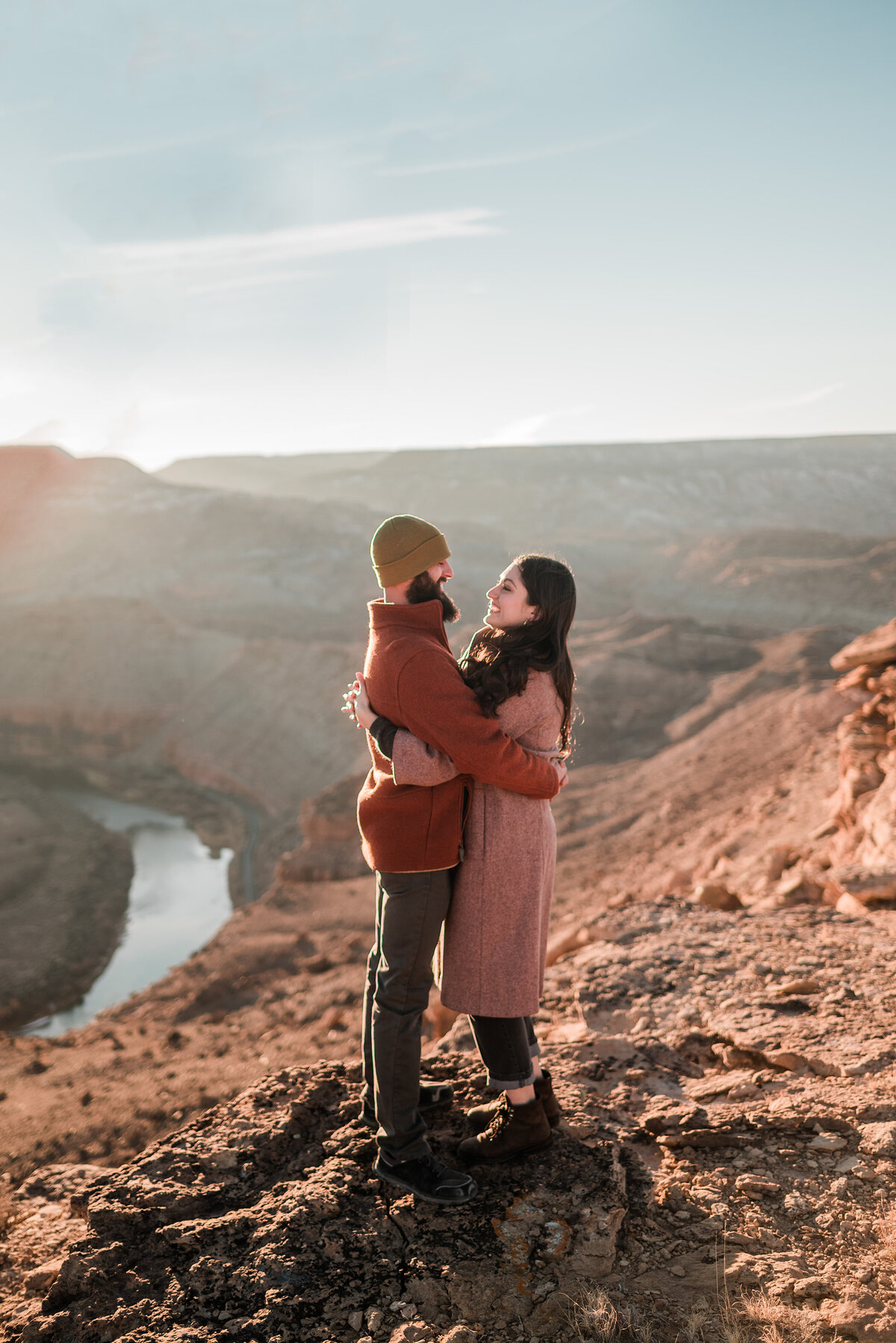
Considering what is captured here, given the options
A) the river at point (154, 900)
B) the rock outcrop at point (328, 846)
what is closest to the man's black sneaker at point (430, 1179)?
the rock outcrop at point (328, 846)

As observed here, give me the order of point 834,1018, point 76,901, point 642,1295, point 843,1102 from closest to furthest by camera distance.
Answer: point 642,1295
point 843,1102
point 834,1018
point 76,901

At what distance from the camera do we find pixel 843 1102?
293 cm

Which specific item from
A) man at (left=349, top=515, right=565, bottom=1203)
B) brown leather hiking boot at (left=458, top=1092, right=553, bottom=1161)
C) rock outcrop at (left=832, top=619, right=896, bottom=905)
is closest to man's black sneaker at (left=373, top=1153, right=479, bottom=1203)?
man at (left=349, top=515, right=565, bottom=1203)

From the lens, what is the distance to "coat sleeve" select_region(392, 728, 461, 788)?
247 centimetres

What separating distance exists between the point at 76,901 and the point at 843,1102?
65.9 feet

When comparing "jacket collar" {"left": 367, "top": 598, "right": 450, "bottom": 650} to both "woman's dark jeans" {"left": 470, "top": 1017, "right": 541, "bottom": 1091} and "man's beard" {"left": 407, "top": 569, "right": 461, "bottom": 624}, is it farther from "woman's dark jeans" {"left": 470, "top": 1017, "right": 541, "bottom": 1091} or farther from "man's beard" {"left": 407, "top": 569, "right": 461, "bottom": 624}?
"woman's dark jeans" {"left": 470, "top": 1017, "right": 541, "bottom": 1091}

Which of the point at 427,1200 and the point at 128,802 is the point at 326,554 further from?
the point at 427,1200

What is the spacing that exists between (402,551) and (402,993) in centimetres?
143

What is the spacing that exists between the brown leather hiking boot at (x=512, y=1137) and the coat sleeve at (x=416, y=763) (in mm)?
1245

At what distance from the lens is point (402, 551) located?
2564 mm

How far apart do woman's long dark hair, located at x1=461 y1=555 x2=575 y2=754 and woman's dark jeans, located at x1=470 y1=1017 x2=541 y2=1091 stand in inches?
42.7

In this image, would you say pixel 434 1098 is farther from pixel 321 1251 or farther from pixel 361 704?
pixel 361 704

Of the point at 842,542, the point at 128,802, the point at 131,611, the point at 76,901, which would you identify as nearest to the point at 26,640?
the point at 131,611

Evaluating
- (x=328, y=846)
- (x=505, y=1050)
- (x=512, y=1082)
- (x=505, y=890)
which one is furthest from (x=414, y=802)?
(x=328, y=846)
